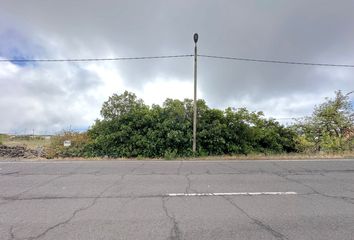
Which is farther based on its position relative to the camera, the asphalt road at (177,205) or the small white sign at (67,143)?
the small white sign at (67,143)

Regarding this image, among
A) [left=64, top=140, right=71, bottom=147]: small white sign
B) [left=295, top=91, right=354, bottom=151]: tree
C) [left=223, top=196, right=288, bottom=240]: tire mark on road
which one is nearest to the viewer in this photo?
[left=223, top=196, right=288, bottom=240]: tire mark on road

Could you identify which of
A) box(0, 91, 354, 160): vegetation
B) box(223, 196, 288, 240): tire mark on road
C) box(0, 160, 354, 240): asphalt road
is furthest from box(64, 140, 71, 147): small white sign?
box(223, 196, 288, 240): tire mark on road

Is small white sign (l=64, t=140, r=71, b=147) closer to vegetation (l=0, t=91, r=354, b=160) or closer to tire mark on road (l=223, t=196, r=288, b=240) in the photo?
vegetation (l=0, t=91, r=354, b=160)

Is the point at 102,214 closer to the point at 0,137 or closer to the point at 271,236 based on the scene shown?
the point at 271,236

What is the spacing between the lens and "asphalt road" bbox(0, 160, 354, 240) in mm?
4387

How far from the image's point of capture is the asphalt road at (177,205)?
4387mm

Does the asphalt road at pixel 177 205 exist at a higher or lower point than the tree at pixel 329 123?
lower

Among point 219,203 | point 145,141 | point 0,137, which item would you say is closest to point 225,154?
point 145,141

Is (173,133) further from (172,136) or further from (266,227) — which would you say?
(266,227)

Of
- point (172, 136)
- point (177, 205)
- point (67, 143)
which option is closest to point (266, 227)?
point (177, 205)

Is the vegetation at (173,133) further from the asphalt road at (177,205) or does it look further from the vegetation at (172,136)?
the asphalt road at (177,205)

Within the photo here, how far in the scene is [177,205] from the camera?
5.78 metres

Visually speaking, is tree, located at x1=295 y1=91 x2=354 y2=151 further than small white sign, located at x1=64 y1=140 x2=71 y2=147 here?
Yes

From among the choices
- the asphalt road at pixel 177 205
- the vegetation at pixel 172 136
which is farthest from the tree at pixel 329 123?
the asphalt road at pixel 177 205
